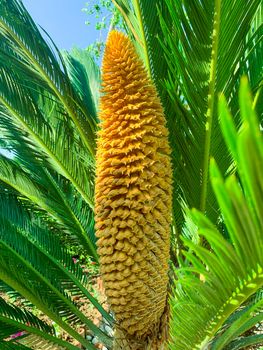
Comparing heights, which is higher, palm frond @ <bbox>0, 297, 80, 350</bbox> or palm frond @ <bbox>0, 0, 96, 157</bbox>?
palm frond @ <bbox>0, 0, 96, 157</bbox>

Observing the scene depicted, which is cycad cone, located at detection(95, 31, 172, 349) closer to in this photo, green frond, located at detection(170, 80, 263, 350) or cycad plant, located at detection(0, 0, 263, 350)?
cycad plant, located at detection(0, 0, 263, 350)

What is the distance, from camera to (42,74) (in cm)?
287

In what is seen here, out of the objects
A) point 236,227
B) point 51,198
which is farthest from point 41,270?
point 236,227

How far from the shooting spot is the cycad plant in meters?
0.95

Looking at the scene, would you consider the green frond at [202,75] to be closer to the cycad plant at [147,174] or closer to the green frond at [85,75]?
the cycad plant at [147,174]

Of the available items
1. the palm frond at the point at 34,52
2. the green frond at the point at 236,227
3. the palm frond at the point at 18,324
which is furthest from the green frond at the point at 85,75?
the green frond at the point at 236,227

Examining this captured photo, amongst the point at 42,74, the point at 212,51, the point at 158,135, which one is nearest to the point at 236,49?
the point at 212,51

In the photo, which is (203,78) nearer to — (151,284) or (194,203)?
(194,203)

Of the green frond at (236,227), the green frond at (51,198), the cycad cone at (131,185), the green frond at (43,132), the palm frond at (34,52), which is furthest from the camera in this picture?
the green frond at (51,198)

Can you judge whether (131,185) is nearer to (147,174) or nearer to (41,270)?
(147,174)

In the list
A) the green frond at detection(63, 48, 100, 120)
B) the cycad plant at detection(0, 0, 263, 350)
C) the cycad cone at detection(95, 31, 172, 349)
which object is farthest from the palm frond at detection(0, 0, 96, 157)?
the green frond at detection(63, 48, 100, 120)

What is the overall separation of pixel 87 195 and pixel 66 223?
14.1 inches

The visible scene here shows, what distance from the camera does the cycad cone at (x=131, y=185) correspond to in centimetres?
191

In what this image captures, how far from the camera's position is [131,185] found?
1.92 m
